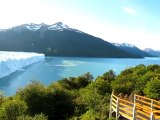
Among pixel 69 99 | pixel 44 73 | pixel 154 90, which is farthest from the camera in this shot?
pixel 44 73

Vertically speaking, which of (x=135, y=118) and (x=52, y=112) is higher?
(x=135, y=118)

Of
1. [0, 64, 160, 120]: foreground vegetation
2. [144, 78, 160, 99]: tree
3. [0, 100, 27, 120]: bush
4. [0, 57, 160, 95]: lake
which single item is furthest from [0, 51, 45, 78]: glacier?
[0, 100, 27, 120]: bush

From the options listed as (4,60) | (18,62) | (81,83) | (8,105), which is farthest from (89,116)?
(18,62)

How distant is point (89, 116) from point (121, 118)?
2814 millimetres

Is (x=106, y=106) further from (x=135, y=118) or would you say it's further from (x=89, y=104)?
(x=135, y=118)

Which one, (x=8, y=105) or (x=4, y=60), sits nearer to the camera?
(x=8, y=105)

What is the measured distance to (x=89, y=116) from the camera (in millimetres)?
18641

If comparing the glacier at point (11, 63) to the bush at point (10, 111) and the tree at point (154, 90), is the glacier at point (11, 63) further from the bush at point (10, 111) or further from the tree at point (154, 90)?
the bush at point (10, 111)

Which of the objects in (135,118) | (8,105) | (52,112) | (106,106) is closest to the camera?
(135,118)

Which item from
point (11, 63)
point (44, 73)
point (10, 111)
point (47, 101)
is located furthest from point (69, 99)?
point (11, 63)

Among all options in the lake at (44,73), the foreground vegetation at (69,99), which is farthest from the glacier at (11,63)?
the foreground vegetation at (69,99)

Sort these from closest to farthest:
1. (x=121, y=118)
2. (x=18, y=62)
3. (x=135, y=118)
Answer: (x=135, y=118) → (x=121, y=118) → (x=18, y=62)

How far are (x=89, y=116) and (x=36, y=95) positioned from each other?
7429mm

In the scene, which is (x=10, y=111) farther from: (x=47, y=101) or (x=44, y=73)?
(x=44, y=73)
